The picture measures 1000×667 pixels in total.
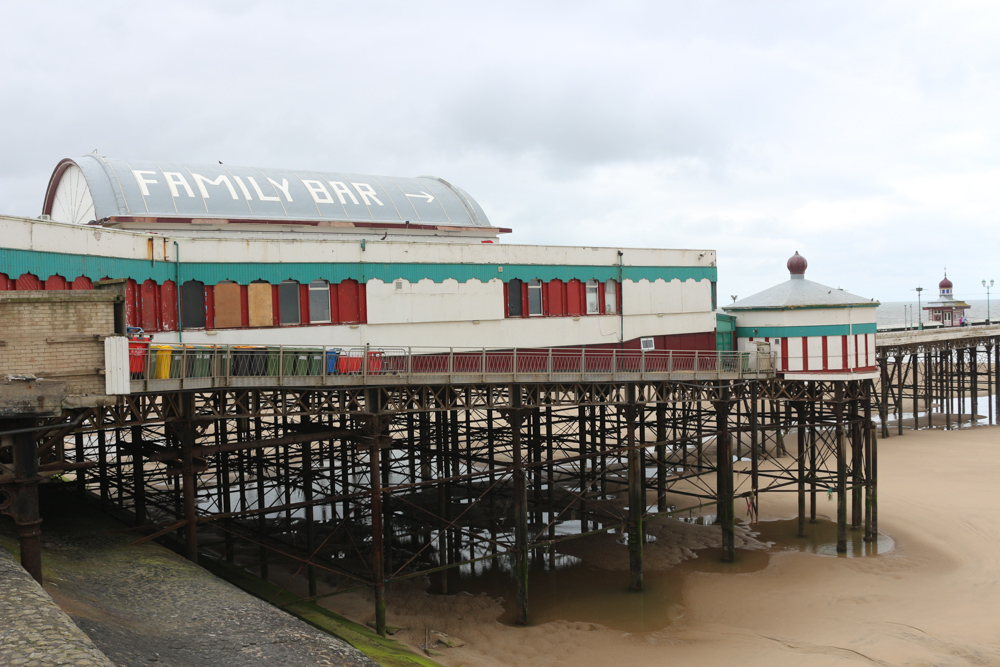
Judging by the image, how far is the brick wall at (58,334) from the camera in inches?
495

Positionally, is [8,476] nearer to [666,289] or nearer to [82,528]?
[82,528]

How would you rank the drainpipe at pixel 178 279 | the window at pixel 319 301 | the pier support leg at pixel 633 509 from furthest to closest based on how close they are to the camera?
the pier support leg at pixel 633 509
the window at pixel 319 301
the drainpipe at pixel 178 279

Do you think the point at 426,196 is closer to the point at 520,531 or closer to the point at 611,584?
the point at 520,531

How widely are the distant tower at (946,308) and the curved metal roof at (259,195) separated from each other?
48.4 metres

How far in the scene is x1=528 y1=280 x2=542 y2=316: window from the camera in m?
24.2

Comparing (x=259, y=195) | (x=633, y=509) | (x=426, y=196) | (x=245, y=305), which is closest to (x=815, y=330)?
(x=633, y=509)

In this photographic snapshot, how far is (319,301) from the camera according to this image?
2097 centimetres

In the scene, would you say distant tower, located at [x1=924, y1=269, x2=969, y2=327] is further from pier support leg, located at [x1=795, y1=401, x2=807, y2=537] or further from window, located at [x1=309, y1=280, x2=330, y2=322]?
window, located at [x1=309, y1=280, x2=330, y2=322]

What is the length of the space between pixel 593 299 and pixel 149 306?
13.1 metres

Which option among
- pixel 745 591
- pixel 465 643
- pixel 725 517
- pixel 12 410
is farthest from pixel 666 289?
pixel 12 410

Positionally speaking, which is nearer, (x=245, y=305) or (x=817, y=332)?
(x=245, y=305)

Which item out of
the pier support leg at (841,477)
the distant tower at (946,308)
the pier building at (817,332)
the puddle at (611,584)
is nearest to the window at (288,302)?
the puddle at (611,584)

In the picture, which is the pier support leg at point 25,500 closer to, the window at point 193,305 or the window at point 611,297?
the window at point 193,305

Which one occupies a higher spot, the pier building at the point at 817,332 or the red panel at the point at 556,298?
the red panel at the point at 556,298
